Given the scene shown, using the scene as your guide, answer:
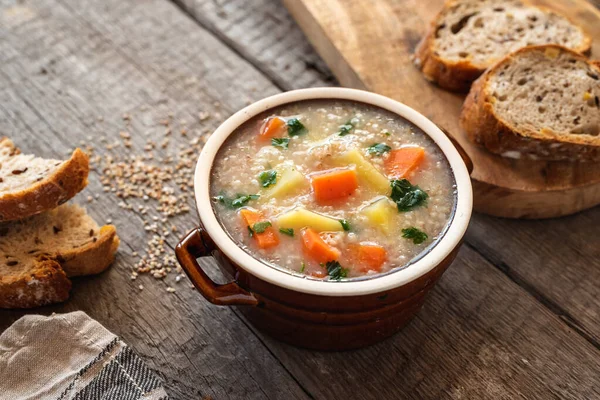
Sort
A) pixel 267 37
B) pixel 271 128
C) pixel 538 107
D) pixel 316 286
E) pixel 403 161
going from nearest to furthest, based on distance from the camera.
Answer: pixel 316 286, pixel 403 161, pixel 271 128, pixel 538 107, pixel 267 37

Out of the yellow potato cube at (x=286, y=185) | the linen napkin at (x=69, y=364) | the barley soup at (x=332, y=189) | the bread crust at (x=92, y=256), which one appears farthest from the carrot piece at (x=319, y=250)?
the bread crust at (x=92, y=256)

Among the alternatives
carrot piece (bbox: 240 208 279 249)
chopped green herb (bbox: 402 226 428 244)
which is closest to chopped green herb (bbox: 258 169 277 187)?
carrot piece (bbox: 240 208 279 249)

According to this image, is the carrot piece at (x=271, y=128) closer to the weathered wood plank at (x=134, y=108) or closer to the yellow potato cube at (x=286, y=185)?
the yellow potato cube at (x=286, y=185)

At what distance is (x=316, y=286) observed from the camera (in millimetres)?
2010

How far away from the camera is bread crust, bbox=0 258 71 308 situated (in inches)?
96.4

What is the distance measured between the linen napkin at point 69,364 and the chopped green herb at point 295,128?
98cm

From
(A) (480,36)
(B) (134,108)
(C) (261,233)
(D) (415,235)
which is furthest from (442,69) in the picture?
(B) (134,108)

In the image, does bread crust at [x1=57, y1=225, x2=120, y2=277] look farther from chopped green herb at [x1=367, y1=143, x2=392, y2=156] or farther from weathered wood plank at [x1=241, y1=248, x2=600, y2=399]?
chopped green herb at [x1=367, y1=143, x2=392, y2=156]

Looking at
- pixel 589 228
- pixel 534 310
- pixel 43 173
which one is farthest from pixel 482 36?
pixel 43 173

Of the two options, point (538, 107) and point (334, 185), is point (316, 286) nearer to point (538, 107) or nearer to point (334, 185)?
point (334, 185)

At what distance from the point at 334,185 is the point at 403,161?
11.7 inches

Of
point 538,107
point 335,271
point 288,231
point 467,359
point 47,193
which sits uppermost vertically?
point 47,193

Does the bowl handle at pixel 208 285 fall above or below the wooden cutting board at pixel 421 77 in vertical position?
above

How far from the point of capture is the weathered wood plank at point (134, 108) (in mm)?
2436
